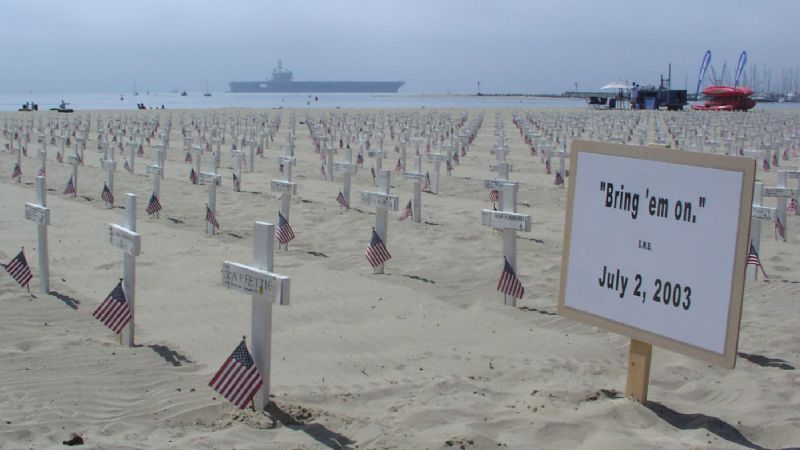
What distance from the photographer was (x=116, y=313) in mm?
6051

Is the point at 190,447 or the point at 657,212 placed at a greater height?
the point at 657,212

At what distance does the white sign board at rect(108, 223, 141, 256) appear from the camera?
19.8 ft

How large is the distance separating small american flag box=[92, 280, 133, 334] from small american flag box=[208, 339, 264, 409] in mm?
1537

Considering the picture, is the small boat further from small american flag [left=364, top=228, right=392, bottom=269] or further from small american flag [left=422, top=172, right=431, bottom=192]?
small american flag [left=364, top=228, right=392, bottom=269]

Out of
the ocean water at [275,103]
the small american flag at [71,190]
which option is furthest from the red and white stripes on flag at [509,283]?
the ocean water at [275,103]

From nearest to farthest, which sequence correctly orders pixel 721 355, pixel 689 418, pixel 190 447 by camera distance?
pixel 721 355, pixel 190 447, pixel 689 418

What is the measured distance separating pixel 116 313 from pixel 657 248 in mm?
3619

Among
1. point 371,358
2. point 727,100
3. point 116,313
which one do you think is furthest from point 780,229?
point 727,100

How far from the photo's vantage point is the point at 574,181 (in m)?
4.84

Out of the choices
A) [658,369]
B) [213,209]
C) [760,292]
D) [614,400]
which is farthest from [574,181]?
[213,209]

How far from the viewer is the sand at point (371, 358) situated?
4.50m

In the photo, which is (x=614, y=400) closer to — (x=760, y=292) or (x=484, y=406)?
(x=484, y=406)

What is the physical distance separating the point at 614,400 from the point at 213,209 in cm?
698

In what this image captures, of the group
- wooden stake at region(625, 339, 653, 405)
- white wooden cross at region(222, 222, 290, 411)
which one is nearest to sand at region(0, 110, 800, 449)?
wooden stake at region(625, 339, 653, 405)
